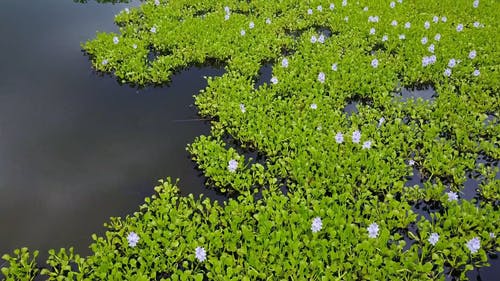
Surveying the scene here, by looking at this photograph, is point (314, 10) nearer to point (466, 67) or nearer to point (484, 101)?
point (466, 67)

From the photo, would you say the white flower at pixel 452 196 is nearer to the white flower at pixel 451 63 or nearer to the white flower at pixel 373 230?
the white flower at pixel 373 230

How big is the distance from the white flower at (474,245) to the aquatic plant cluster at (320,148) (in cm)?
1

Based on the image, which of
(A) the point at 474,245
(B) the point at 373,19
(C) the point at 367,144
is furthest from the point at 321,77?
(A) the point at 474,245

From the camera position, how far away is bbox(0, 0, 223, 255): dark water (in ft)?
16.6

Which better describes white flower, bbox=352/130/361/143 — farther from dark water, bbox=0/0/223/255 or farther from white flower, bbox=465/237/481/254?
dark water, bbox=0/0/223/255

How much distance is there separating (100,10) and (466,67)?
8230 millimetres

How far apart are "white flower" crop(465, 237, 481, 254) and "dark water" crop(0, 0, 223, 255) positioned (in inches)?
115

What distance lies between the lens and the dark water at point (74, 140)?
5.05m

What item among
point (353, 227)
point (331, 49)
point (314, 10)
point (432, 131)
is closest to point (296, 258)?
point (353, 227)

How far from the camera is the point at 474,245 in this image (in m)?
4.22

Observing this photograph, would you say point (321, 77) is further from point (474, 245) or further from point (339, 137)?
point (474, 245)

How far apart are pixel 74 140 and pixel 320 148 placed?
3.57 metres

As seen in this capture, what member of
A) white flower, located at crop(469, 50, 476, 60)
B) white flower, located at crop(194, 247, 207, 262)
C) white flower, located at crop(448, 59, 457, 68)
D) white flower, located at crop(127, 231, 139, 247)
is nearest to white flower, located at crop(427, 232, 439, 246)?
white flower, located at crop(194, 247, 207, 262)

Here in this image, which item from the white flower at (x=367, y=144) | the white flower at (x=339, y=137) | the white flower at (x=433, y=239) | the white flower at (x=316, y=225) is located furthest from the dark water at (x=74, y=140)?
the white flower at (x=433, y=239)
